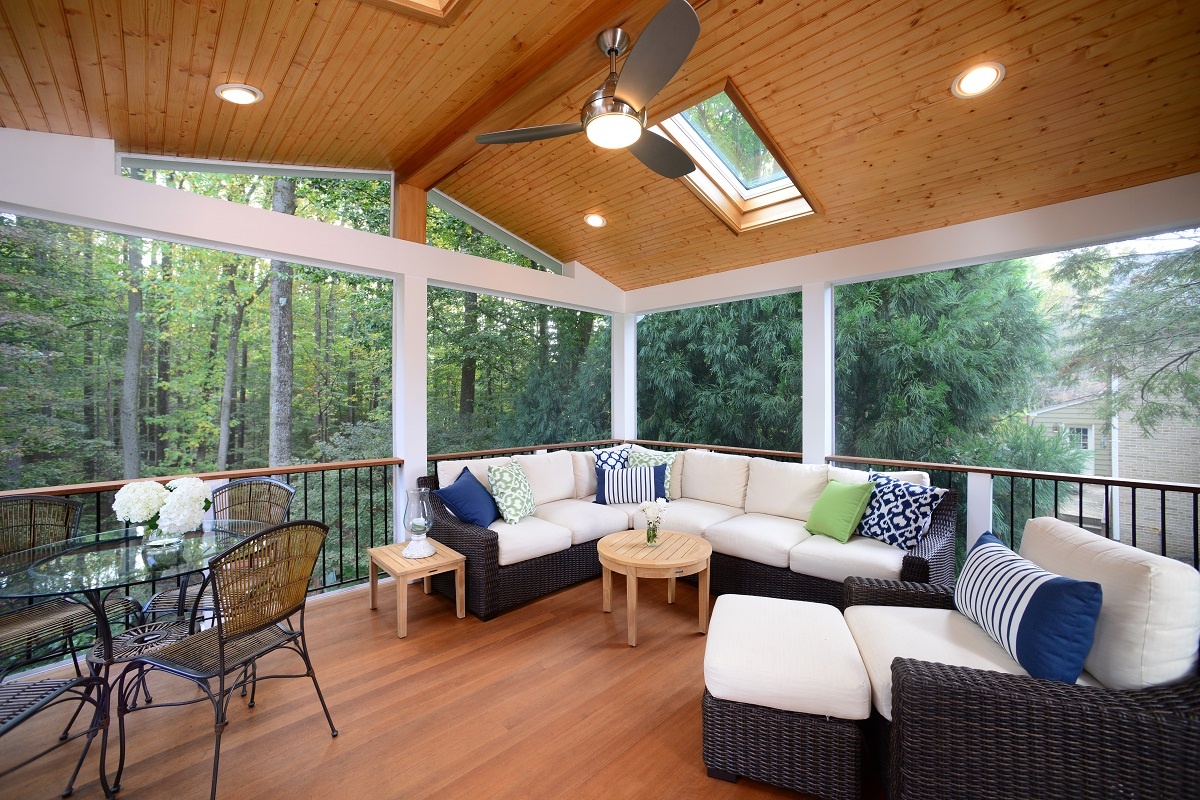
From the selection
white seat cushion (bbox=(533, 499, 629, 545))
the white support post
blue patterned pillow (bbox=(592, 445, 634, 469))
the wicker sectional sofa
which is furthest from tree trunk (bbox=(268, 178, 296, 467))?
the white support post

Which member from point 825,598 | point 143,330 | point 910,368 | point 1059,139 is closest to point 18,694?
point 825,598

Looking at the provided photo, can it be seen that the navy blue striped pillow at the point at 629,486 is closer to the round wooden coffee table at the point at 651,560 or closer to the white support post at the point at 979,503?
the round wooden coffee table at the point at 651,560

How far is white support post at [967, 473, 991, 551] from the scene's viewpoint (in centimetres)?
350

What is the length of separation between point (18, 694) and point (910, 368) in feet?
18.7

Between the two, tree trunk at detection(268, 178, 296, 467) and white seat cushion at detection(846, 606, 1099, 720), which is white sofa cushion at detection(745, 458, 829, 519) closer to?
white seat cushion at detection(846, 606, 1099, 720)

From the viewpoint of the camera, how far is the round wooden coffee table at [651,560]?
286 centimetres

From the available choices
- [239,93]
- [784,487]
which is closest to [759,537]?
[784,487]

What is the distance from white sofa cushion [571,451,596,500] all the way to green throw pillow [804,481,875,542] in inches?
73.8

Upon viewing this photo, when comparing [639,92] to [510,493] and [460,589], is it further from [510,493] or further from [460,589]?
[460,589]

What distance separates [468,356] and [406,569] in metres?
3.42

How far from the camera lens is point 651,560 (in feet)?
9.45

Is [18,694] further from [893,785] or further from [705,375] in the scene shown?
[705,375]

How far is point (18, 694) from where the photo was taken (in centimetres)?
158

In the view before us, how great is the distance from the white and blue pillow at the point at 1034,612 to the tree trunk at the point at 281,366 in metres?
6.23
